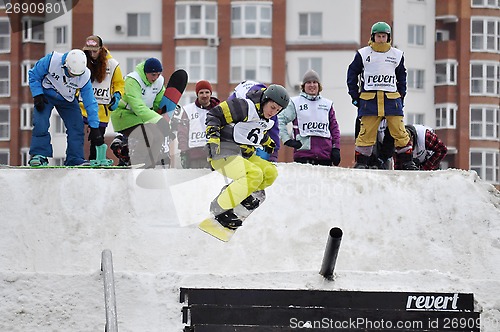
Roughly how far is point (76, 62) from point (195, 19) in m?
36.5

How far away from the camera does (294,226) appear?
11.6 metres

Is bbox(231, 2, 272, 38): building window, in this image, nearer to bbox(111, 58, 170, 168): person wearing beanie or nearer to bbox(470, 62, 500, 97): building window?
bbox(470, 62, 500, 97): building window

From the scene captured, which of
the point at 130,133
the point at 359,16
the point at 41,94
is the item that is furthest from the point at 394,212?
the point at 359,16

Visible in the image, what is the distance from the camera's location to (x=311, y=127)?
13.2m

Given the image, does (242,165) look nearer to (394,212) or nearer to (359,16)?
(394,212)

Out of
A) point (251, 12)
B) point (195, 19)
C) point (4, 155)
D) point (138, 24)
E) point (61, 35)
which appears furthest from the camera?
point (4, 155)

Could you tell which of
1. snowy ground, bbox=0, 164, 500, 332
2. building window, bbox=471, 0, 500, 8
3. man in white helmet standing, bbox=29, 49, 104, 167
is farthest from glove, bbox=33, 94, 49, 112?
building window, bbox=471, 0, 500, 8

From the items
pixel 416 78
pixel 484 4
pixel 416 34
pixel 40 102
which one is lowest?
pixel 40 102

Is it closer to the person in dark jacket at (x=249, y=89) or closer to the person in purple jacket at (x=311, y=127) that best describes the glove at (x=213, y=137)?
the person in dark jacket at (x=249, y=89)

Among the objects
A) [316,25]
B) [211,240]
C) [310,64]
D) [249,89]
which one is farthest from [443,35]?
[211,240]

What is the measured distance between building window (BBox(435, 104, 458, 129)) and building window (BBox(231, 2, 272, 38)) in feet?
30.7

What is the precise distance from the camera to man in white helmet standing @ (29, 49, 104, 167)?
41.1 ft

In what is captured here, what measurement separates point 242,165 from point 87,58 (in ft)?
11.4

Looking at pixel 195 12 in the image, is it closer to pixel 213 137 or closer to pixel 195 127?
pixel 195 127
